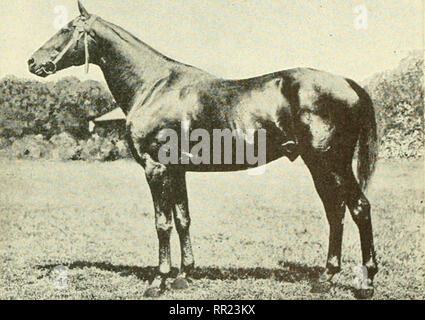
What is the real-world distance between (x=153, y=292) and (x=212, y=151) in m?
1.39

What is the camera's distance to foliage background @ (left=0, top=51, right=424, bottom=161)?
21.0ft

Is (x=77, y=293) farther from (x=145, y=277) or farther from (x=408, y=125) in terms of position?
(x=408, y=125)

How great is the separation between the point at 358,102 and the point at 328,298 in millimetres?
1791

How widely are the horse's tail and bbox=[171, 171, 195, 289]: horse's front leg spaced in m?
1.57

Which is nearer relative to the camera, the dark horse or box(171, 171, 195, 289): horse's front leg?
the dark horse

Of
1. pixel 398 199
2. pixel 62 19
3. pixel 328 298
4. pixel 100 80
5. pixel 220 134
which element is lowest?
pixel 328 298

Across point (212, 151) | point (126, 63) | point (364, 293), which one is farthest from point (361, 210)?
point (126, 63)

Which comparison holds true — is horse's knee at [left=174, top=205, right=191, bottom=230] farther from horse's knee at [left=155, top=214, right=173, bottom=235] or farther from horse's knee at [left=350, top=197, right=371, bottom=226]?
horse's knee at [left=350, top=197, right=371, bottom=226]

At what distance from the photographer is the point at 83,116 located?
677cm

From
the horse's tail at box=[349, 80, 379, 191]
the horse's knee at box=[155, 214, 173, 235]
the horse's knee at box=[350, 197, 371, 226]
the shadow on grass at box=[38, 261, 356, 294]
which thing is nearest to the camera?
the horse's knee at box=[350, 197, 371, 226]

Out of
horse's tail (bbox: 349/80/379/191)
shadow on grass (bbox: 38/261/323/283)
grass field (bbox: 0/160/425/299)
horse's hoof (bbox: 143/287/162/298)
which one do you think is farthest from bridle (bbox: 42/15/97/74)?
horse's tail (bbox: 349/80/379/191)

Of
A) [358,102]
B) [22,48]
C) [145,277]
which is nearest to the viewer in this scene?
[358,102]

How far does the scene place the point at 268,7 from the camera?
657cm

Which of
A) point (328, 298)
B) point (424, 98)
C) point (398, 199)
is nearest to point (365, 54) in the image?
point (424, 98)
